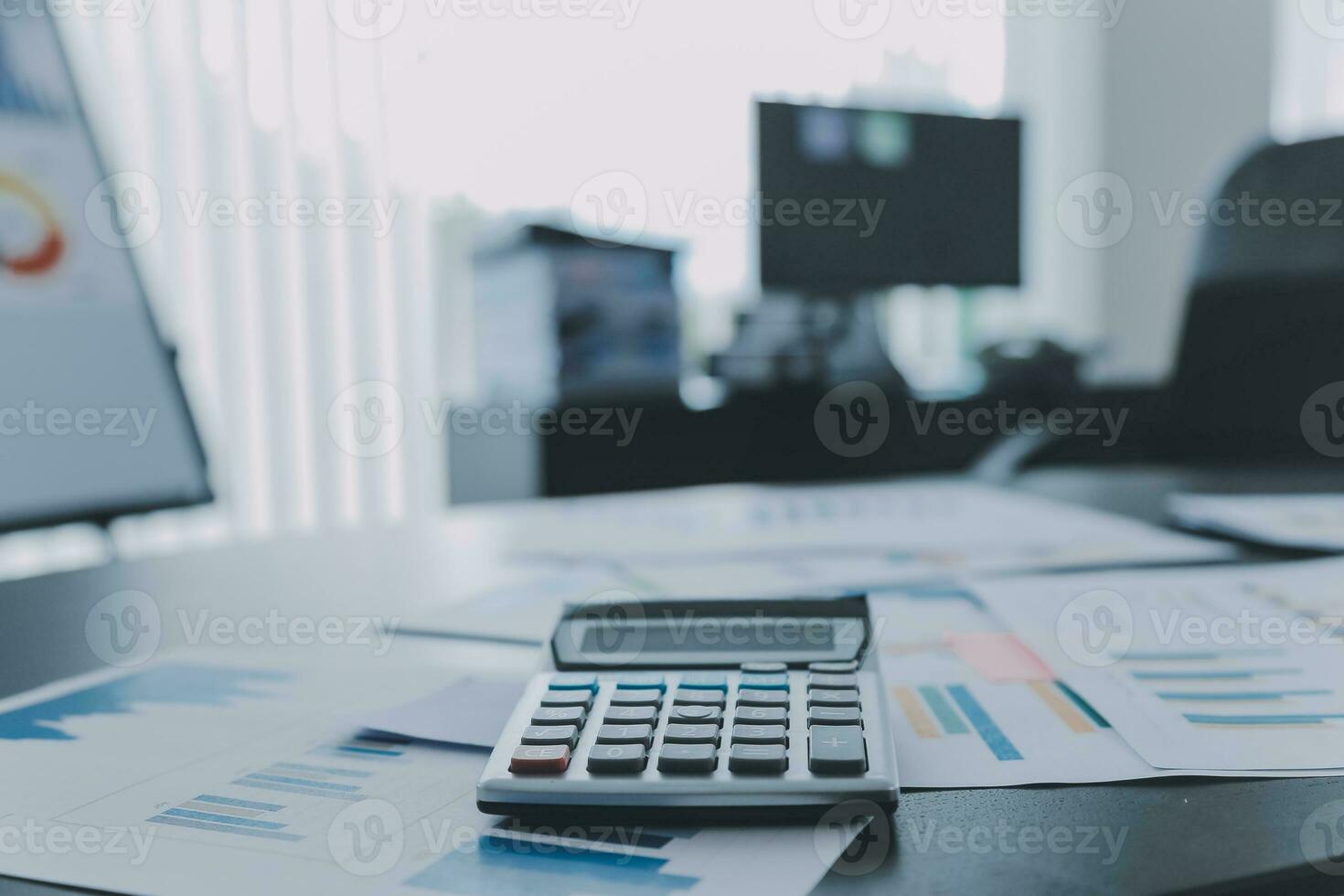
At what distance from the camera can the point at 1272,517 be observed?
0.76 metres

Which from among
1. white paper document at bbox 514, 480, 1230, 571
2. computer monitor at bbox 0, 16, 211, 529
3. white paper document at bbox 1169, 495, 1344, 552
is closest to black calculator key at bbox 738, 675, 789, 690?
white paper document at bbox 514, 480, 1230, 571

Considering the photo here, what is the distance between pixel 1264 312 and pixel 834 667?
139cm

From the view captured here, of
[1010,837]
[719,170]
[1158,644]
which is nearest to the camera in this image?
[1010,837]

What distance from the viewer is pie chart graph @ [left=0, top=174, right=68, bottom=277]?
91 centimetres

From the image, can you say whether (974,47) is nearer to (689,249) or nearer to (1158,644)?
(689,249)

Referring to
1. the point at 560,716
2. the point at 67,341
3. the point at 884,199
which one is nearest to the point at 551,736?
the point at 560,716

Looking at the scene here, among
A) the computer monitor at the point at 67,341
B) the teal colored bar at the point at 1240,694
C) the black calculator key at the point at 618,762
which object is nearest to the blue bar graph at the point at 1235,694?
the teal colored bar at the point at 1240,694

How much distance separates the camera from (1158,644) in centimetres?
47

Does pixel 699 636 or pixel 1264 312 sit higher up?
pixel 1264 312

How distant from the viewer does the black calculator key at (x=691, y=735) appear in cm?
32

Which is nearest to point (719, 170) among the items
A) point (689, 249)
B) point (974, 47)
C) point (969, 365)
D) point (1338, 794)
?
point (689, 249)

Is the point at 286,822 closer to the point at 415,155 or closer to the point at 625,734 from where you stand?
the point at 625,734

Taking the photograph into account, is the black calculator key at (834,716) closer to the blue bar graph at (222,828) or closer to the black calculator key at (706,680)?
the black calculator key at (706,680)

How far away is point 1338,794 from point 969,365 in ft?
6.57
